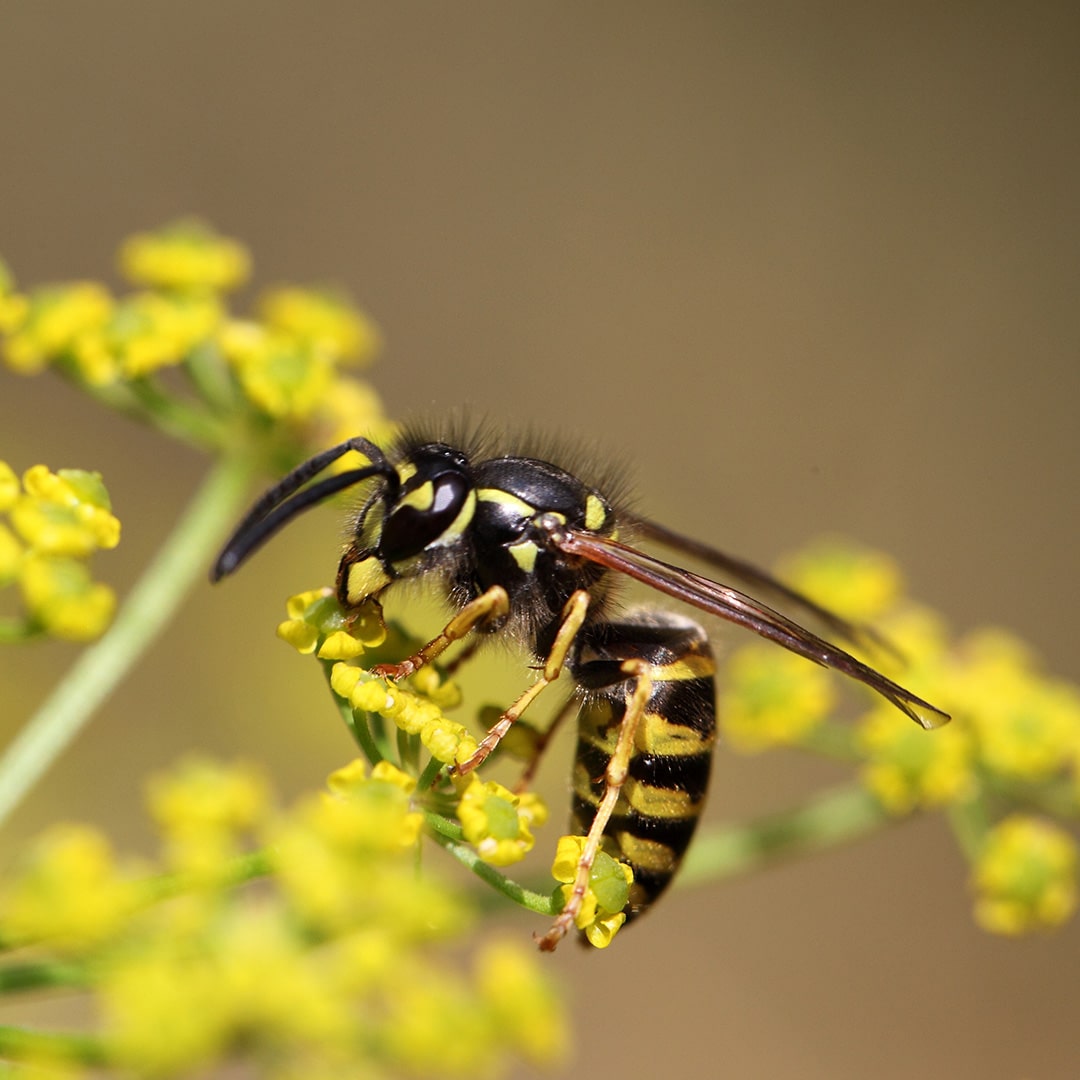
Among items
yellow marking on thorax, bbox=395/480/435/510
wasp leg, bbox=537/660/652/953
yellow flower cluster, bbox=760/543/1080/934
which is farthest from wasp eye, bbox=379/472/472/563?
yellow flower cluster, bbox=760/543/1080/934

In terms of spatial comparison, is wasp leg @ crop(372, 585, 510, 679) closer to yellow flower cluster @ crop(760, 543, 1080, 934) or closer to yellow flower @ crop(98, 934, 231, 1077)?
yellow flower @ crop(98, 934, 231, 1077)

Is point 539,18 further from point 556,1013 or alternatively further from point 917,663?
point 556,1013

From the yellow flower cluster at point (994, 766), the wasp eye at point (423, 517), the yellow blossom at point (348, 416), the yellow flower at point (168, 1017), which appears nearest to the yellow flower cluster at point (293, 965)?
the yellow flower at point (168, 1017)

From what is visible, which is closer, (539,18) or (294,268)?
(294,268)

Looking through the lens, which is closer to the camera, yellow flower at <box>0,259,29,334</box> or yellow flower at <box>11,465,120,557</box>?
yellow flower at <box>11,465,120,557</box>

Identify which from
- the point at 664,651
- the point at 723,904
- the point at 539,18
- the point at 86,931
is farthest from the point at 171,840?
the point at 539,18

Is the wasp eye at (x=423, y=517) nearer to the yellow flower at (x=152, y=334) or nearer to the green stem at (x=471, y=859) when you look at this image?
the green stem at (x=471, y=859)
